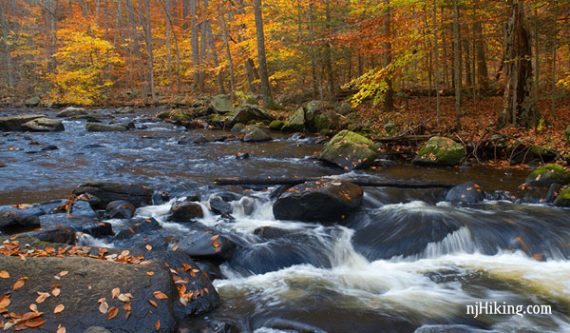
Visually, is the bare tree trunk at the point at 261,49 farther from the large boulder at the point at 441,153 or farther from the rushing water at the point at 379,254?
the large boulder at the point at 441,153

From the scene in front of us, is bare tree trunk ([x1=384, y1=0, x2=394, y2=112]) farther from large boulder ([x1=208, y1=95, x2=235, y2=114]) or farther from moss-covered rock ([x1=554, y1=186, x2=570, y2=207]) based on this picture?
large boulder ([x1=208, y1=95, x2=235, y2=114])

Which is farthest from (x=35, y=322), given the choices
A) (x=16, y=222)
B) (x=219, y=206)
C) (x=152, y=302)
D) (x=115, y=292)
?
(x=219, y=206)

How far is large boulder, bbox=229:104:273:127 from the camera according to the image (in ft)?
61.7

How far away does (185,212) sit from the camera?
7613mm

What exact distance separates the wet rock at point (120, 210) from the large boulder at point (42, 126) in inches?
461

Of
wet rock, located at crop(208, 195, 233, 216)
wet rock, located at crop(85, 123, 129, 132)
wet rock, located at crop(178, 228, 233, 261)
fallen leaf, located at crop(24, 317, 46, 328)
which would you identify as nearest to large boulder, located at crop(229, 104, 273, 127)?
wet rock, located at crop(85, 123, 129, 132)

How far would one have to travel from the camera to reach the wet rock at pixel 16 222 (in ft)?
21.5

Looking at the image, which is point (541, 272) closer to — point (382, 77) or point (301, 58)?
point (382, 77)

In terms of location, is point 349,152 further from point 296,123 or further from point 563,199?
point 296,123

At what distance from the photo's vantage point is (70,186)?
30.8 feet

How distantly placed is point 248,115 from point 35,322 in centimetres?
1574

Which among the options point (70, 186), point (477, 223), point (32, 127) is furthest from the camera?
point (32, 127)

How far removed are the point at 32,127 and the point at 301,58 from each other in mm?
11459

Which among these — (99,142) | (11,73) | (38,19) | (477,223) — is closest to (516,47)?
(477,223)
